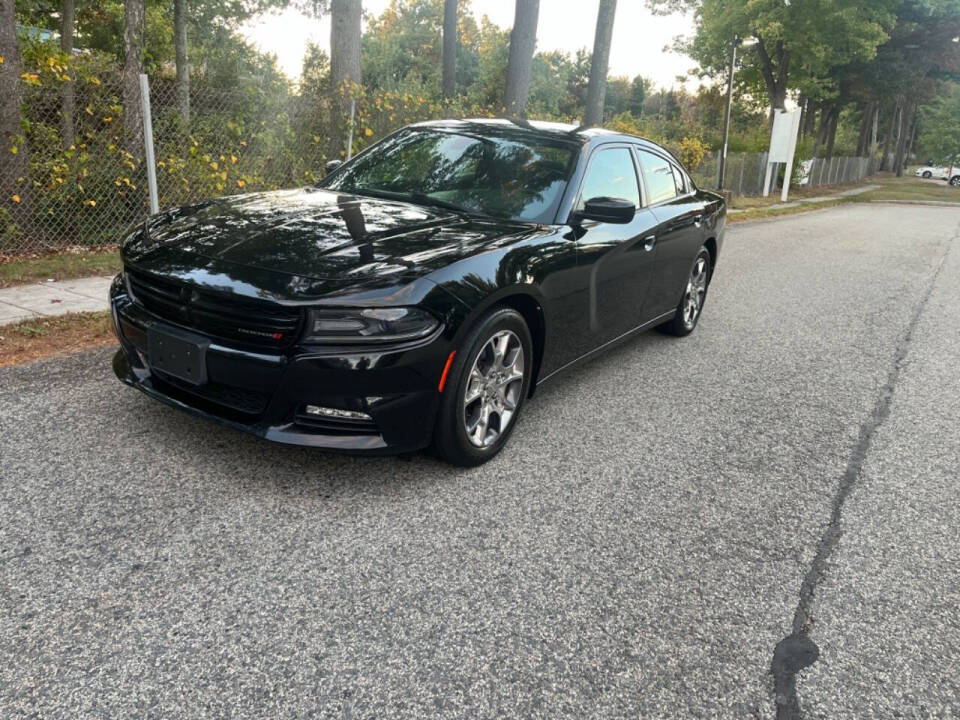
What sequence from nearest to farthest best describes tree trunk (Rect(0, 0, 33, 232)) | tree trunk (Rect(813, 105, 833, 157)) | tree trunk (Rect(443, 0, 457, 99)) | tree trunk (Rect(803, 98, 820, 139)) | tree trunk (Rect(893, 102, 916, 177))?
tree trunk (Rect(0, 0, 33, 232)), tree trunk (Rect(443, 0, 457, 99)), tree trunk (Rect(803, 98, 820, 139)), tree trunk (Rect(813, 105, 833, 157)), tree trunk (Rect(893, 102, 916, 177))

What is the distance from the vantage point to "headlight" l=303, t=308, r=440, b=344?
2918 mm

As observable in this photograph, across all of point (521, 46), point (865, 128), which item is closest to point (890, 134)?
point (865, 128)

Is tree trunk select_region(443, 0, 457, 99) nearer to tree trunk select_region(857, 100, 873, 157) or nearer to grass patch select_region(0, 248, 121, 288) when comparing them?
grass patch select_region(0, 248, 121, 288)

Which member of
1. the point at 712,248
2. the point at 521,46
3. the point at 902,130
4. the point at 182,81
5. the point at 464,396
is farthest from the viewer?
the point at 902,130

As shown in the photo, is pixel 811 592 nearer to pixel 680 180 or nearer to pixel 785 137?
pixel 680 180

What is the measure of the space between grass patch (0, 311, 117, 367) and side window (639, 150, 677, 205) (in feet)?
12.7

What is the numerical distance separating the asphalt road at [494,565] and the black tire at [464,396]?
0.11m

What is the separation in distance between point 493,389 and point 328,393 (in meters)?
0.92

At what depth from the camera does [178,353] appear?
10.2ft

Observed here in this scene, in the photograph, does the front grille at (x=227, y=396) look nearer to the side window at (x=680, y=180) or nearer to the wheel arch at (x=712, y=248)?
the side window at (x=680, y=180)

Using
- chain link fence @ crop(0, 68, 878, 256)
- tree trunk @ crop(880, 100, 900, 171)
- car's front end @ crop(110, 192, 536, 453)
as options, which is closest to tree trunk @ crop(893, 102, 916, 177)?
tree trunk @ crop(880, 100, 900, 171)

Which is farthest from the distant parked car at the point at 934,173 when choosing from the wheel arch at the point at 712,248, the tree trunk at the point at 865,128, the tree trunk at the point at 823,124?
the wheel arch at the point at 712,248

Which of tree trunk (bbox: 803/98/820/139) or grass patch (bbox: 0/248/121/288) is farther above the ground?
tree trunk (bbox: 803/98/820/139)

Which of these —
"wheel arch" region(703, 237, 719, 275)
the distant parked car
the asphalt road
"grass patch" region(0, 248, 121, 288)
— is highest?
the distant parked car
